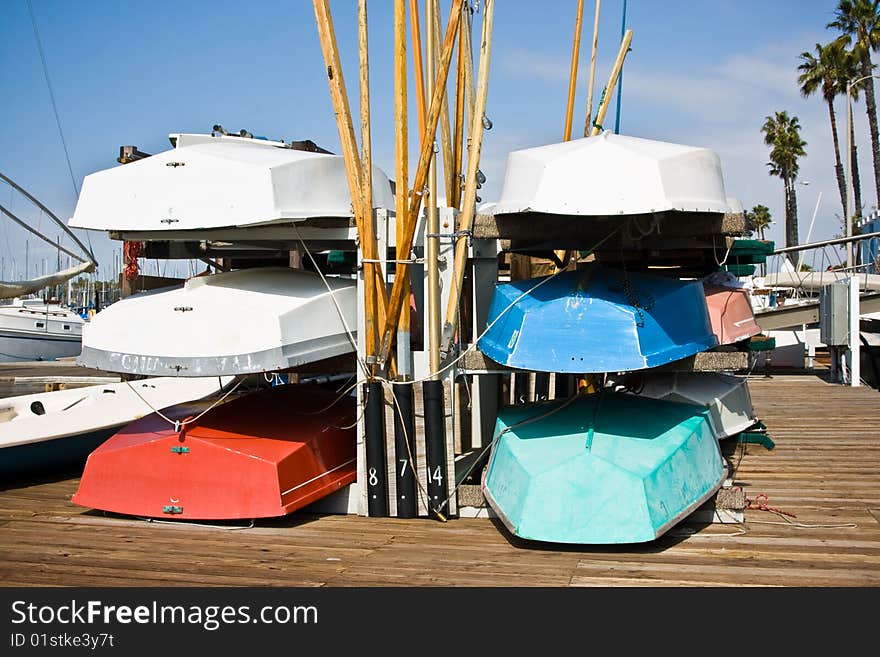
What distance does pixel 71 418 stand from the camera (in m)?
7.93

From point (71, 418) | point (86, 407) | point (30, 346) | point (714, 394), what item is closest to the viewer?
point (71, 418)

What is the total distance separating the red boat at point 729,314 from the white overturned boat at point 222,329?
10.2 ft

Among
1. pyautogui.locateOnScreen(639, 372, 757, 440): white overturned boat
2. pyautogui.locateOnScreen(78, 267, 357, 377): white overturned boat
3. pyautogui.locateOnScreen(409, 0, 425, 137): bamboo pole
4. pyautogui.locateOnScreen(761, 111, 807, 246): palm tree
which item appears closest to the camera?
pyautogui.locateOnScreen(78, 267, 357, 377): white overturned boat

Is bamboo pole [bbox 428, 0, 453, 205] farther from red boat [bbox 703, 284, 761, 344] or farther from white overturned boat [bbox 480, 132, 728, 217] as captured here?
red boat [bbox 703, 284, 761, 344]

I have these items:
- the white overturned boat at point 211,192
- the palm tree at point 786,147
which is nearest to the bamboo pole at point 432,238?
the white overturned boat at point 211,192

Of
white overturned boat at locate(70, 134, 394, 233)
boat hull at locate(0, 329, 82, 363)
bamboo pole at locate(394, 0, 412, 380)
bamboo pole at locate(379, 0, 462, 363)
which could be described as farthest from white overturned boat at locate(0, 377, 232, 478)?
boat hull at locate(0, 329, 82, 363)

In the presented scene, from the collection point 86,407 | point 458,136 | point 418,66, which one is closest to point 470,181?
point 458,136

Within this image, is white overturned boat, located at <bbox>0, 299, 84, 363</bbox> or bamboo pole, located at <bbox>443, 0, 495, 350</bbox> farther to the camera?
white overturned boat, located at <bbox>0, 299, 84, 363</bbox>

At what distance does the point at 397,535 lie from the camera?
17.9ft

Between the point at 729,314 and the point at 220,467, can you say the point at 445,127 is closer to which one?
the point at 220,467

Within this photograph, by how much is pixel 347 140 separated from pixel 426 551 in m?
2.55

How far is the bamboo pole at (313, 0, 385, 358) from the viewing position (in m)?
5.80

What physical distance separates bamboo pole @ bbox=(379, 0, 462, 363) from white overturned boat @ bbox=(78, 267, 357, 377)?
0.50 meters

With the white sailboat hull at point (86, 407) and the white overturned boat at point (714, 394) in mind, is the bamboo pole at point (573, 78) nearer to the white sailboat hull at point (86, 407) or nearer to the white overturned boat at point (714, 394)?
the white overturned boat at point (714, 394)
